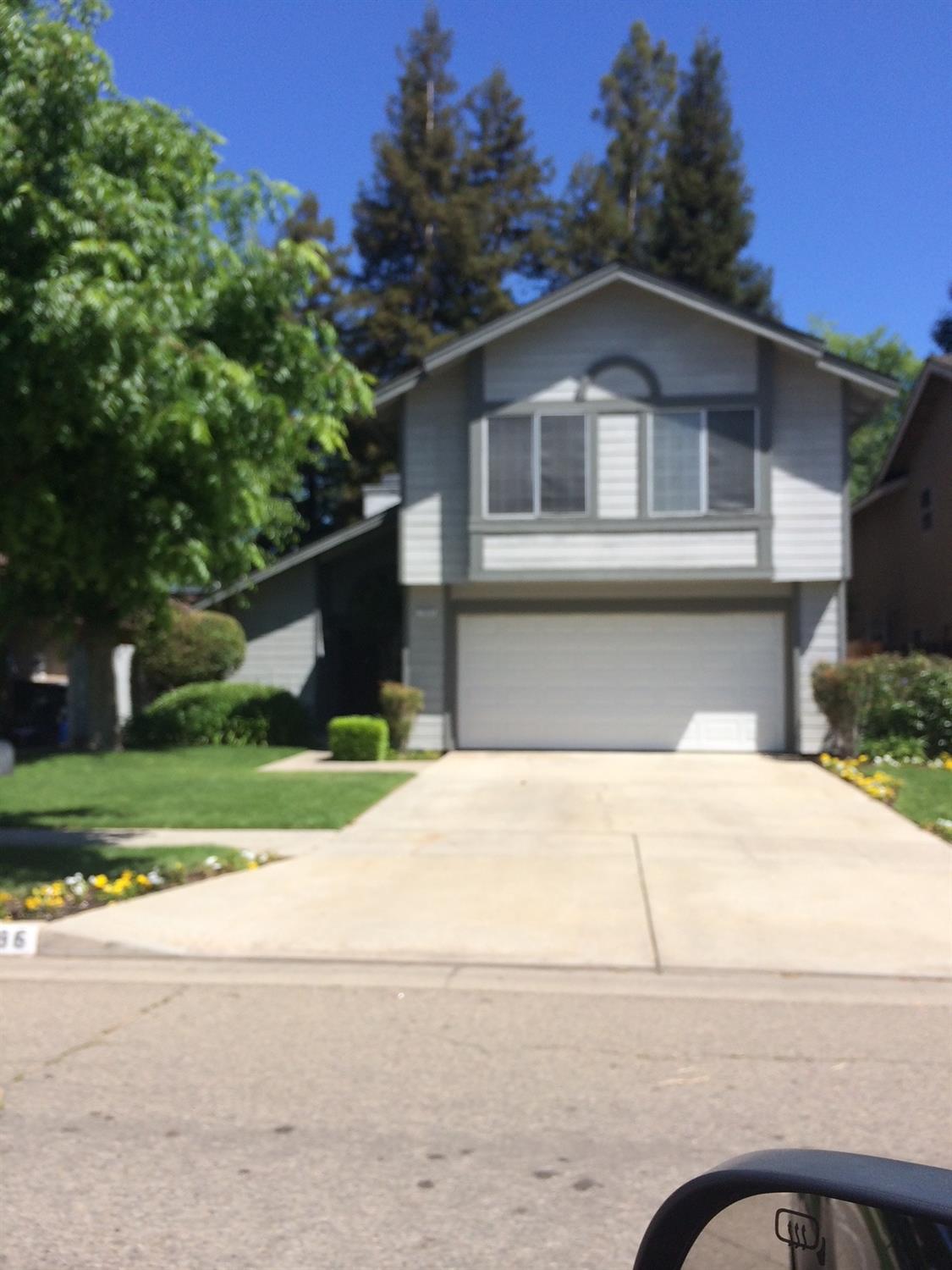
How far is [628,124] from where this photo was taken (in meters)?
42.6

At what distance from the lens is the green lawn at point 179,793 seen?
12.8 metres

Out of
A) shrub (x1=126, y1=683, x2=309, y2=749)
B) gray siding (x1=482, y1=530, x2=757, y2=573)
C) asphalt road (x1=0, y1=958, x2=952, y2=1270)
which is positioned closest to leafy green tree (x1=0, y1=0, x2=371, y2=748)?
asphalt road (x1=0, y1=958, x2=952, y2=1270)

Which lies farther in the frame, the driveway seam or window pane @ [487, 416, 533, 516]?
window pane @ [487, 416, 533, 516]

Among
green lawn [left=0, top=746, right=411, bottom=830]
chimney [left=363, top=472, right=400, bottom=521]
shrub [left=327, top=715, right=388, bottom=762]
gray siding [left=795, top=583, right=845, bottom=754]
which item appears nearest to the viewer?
green lawn [left=0, top=746, right=411, bottom=830]

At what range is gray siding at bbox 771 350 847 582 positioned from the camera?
62.1ft

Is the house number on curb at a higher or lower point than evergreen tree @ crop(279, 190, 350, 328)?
lower

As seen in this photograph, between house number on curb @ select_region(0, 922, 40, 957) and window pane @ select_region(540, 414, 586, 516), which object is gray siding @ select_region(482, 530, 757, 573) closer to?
window pane @ select_region(540, 414, 586, 516)

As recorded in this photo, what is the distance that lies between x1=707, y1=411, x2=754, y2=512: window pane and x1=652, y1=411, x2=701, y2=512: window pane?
183 mm

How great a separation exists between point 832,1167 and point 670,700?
60.9 feet

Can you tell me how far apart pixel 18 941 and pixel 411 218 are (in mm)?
35976

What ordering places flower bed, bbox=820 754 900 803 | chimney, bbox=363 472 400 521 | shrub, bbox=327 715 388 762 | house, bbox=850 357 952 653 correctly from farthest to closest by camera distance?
chimney, bbox=363 472 400 521, house, bbox=850 357 952 653, shrub, bbox=327 715 388 762, flower bed, bbox=820 754 900 803

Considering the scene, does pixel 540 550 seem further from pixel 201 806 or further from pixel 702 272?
pixel 702 272

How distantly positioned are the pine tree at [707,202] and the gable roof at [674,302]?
2096 cm

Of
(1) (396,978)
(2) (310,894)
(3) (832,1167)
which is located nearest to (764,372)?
(2) (310,894)
